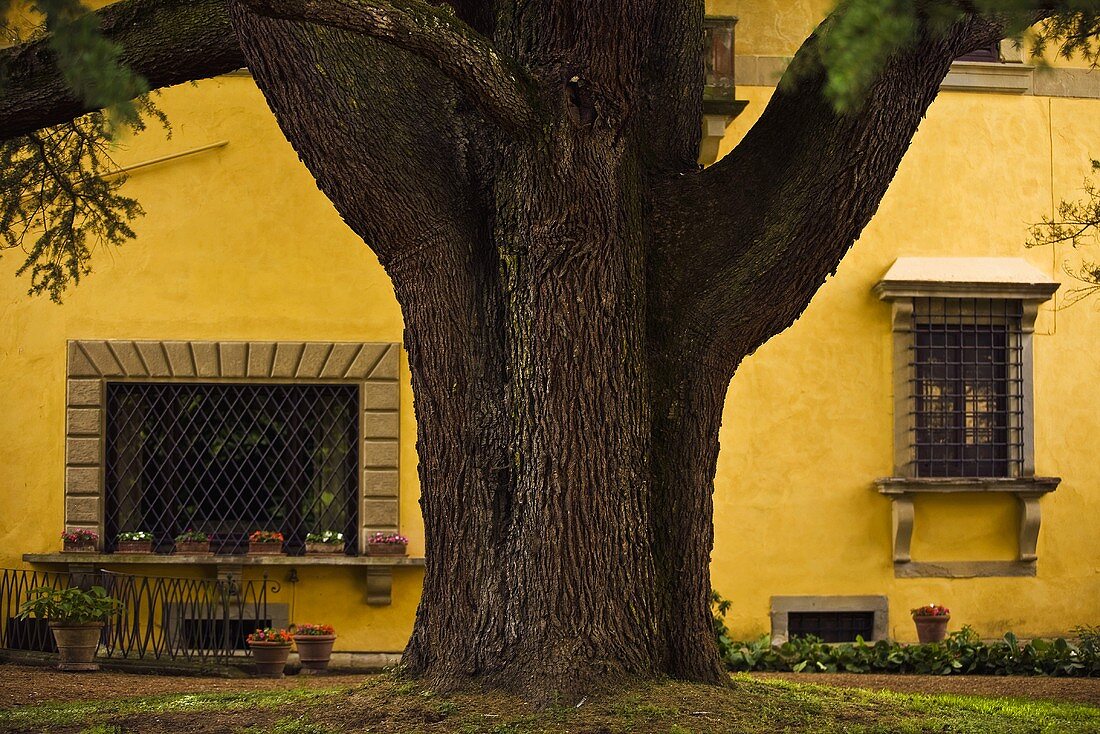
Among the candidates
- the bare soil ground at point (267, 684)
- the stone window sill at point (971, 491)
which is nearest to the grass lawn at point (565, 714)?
the bare soil ground at point (267, 684)

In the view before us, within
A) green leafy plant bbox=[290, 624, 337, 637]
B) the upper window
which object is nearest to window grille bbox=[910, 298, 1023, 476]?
the upper window

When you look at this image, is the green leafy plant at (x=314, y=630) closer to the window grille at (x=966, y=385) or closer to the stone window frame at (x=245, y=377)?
the stone window frame at (x=245, y=377)

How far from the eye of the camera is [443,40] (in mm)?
5207

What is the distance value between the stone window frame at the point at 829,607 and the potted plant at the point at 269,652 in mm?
4506

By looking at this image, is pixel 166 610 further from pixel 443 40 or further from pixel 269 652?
pixel 443 40

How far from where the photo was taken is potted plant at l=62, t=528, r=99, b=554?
39.0 feet

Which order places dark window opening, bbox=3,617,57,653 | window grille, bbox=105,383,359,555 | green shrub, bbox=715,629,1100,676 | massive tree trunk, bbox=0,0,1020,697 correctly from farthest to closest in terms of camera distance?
1. window grille, bbox=105,383,359,555
2. dark window opening, bbox=3,617,57,653
3. green shrub, bbox=715,629,1100,676
4. massive tree trunk, bbox=0,0,1020,697

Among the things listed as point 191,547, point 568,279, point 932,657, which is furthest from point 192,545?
point 568,279

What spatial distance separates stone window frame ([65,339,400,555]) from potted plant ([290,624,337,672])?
3.81ft

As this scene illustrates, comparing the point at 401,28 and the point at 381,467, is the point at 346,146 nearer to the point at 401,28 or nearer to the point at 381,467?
the point at 401,28

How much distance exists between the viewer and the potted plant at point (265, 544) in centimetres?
1191

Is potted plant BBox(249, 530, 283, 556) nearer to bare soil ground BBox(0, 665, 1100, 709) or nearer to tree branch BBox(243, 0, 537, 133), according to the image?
bare soil ground BBox(0, 665, 1100, 709)

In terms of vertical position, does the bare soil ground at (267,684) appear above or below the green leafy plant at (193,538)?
below

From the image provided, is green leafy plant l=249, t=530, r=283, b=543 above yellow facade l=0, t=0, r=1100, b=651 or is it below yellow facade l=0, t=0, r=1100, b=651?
below
